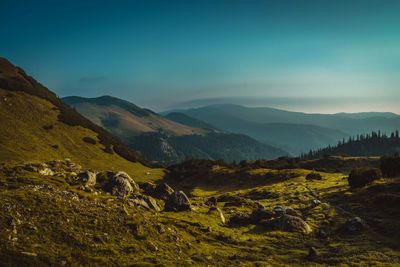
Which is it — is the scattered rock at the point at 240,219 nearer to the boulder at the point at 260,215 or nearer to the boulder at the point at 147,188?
the boulder at the point at 260,215

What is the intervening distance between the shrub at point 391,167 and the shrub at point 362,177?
8.81 meters

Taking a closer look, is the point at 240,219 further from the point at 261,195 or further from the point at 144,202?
the point at 261,195

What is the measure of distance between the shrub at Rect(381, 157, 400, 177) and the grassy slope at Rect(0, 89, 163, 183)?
267 ft

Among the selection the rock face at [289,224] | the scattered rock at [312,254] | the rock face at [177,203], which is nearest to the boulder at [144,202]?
the rock face at [177,203]

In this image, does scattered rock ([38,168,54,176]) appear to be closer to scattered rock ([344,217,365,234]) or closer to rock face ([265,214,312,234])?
rock face ([265,214,312,234])

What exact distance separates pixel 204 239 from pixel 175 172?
117494 millimetres

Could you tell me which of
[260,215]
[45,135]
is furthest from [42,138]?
[260,215]

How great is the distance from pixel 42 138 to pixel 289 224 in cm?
10953

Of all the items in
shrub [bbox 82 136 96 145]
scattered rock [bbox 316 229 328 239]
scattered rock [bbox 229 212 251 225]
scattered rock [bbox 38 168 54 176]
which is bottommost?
scattered rock [bbox 316 229 328 239]

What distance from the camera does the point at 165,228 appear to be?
36000mm

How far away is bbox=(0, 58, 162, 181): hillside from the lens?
11875 cm

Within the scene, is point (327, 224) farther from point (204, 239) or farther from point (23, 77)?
point (23, 77)

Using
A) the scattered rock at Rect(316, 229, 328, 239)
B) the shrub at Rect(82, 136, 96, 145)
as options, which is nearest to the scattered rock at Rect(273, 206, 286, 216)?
the scattered rock at Rect(316, 229, 328, 239)

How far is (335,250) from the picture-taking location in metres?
40.8
